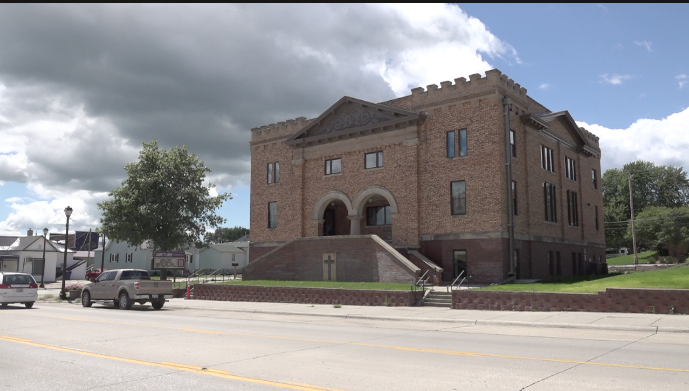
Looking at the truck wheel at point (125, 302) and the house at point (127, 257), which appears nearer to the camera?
the truck wheel at point (125, 302)

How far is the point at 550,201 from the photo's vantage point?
112ft

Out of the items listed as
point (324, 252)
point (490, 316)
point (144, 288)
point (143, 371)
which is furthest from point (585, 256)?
point (143, 371)

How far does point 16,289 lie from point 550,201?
1148 inches

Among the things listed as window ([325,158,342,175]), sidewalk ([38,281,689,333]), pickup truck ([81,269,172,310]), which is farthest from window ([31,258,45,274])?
sidewalk ([38,281,689,333])

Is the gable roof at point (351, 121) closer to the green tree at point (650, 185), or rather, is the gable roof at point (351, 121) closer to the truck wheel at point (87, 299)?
the truck wheel at point (87, 299)

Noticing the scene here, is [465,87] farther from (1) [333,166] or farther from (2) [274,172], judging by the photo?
(2) [274,172]

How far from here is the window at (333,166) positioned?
35.2 meters

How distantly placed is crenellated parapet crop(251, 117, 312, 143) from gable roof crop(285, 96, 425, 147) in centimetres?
122

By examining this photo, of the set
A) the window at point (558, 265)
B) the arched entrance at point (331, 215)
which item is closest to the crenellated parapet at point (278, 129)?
the arched entrance at point (331, 215)

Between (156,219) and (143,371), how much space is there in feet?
108

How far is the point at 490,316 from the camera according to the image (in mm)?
18500

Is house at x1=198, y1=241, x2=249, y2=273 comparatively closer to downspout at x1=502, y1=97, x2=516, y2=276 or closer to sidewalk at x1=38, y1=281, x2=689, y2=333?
sidewalk at x1=38, y1=281, x2=689, y2=333

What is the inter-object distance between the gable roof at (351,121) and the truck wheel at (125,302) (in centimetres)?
1628

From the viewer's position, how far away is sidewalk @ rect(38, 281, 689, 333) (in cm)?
1514
